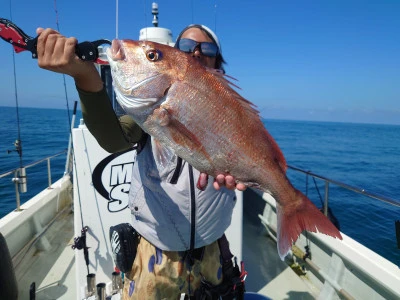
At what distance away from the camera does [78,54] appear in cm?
134

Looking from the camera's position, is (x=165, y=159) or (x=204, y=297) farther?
(x=204, y=297)

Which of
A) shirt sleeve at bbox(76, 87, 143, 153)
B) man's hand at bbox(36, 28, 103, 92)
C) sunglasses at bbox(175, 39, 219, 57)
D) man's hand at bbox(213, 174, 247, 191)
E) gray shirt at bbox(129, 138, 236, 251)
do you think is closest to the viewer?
man's hand at bbox(36, 28, 103, 92)

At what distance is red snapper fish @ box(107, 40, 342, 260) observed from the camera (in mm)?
1443

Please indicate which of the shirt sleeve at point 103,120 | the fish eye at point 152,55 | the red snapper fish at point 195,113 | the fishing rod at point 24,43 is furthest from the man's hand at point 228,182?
the fishing rod at point 24,43

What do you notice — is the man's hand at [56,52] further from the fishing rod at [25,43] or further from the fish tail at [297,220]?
the fish tail at [297,220]

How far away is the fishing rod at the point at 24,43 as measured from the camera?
1.32m

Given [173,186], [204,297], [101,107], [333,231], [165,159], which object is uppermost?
[101,107]

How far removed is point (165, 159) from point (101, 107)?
44 centimetres

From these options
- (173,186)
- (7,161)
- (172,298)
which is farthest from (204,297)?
(7,161)

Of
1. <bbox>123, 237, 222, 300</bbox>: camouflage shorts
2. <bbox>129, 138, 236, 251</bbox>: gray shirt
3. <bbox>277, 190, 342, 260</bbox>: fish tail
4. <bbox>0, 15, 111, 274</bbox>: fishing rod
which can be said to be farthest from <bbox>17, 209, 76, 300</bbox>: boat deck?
<bbox>0, 15, 111, 274</bbox>: fishing rod

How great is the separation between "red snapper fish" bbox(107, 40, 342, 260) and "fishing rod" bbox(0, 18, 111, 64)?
0.14m

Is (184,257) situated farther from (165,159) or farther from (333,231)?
(333,231)

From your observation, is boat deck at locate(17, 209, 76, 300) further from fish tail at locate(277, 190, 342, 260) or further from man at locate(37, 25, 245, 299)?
fish tail at locate(277, 190, 342, 260)

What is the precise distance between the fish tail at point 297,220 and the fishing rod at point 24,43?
129cm
